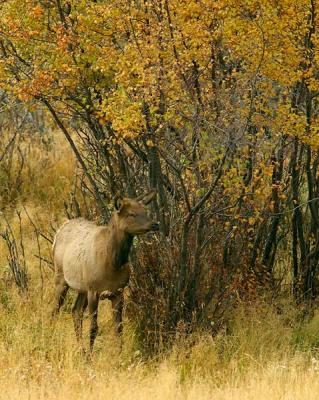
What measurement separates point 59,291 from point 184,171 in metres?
2.20

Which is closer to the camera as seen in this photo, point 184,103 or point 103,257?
point 184,103

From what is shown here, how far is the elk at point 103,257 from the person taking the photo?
10734mm

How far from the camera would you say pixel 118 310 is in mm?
11234

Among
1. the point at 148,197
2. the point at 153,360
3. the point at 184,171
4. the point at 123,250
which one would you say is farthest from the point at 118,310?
the point at 184,171

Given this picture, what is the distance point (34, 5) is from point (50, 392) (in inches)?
196

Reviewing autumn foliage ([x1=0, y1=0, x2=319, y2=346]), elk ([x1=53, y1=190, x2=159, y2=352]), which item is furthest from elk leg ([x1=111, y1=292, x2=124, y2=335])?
autumn foliage ([x1=0, y1=0, x2=319, y2=346])

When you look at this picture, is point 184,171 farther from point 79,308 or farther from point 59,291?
point 59,291

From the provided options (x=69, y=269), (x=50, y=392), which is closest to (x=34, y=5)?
(x=69, y=269)

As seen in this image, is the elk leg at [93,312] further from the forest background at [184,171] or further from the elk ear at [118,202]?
the elk ear at [118,202]

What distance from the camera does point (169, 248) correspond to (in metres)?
11.2

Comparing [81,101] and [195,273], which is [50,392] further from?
[81,101]

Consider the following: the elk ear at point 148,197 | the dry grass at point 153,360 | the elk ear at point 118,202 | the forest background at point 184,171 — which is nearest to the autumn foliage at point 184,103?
the forest background at point 184,171

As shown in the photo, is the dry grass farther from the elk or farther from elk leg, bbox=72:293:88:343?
the elk

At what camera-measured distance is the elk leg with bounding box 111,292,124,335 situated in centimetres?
1118
